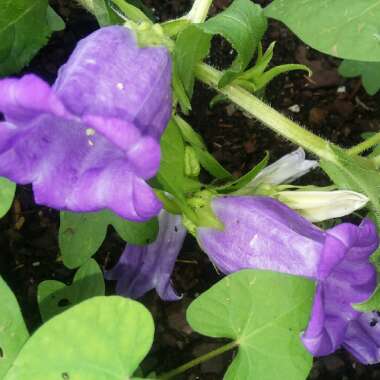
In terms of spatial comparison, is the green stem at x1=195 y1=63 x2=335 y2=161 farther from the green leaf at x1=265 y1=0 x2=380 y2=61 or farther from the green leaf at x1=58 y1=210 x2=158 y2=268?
the green leaf at x1=58 y1=210 x2=158 y2=268

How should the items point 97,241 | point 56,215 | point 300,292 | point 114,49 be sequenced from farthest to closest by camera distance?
1. point 56,215
2. point 97,241
3. point 300,292
4. point 114,49

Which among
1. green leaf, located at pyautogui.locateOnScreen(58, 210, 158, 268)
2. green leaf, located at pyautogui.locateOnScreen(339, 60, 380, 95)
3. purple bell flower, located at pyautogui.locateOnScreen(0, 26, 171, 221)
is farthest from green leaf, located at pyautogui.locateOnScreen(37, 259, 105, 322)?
green leaf, located at pyautogui.locateOnScreen(339, 60, 380, 95)

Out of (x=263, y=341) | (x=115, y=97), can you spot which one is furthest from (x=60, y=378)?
(x=115, y=97)

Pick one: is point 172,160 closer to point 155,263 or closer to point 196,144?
point 196,144

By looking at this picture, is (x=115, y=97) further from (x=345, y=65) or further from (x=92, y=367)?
(x=345, y=65)

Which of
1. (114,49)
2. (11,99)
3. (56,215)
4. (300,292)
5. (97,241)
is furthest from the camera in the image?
(56,215)

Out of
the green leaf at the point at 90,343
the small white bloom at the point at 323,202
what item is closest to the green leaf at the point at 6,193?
the green leaf at the point at 90,343

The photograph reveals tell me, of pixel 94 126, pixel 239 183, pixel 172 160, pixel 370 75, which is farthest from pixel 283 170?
pixel 370 75
